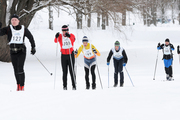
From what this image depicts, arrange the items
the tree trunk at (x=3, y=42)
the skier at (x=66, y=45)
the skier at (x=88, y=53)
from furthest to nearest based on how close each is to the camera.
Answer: the tree trunk at (x=3, y=42)
the skier at (x=88, y=53)
the skier at (x=66, y=45)

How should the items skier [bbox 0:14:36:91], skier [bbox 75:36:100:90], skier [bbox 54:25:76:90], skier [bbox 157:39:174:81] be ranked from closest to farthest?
skier [bbox 0:14:36:91] < skier [bbox 54:25:76:90] < skier [bbox 75:36:100:90] < skier [bbox 157:39:174:81]

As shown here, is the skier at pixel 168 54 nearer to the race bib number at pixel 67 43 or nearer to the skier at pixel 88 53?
the skier at pixel 88 53

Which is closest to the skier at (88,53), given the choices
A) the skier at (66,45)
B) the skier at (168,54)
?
the skier at (66,45)

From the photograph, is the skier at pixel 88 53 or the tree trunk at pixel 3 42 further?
the tree trunk at pixel 3 42

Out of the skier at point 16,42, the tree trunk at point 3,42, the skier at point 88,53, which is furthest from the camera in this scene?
the tree trunk at point 3,42

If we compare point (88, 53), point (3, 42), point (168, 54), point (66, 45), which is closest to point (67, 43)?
point (66, 45)

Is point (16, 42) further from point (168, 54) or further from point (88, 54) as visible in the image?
point (168, 54)

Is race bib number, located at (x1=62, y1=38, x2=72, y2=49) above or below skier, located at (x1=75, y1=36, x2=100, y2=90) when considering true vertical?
above

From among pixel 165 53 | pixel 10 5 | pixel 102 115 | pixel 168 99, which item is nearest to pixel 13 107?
pixel 102 115

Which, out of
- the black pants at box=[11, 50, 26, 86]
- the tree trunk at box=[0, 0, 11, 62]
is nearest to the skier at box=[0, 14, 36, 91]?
the black pants at box=[11, 50, 26, 86]

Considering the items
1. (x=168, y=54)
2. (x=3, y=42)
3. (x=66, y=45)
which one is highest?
(x=3, y=42)

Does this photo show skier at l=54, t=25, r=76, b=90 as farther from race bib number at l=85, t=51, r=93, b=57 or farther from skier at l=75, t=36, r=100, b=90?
Result: race bib number at l=85, t=51, r=93, b=57

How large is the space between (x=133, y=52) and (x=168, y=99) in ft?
54.5

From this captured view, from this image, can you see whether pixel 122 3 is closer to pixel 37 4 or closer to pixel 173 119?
pixel 37 4
